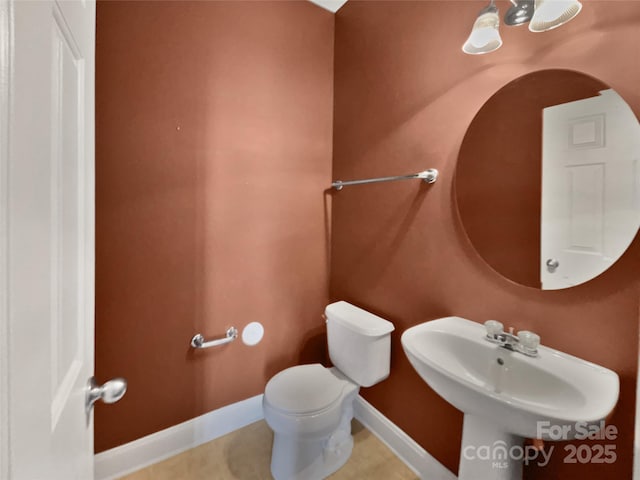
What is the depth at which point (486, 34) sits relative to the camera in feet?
3.09

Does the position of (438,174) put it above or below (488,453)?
above

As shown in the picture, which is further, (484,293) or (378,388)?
(378,388)

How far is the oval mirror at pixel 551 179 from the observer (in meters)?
0.81

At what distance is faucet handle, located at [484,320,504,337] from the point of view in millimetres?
990

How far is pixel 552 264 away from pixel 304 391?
1.14 m

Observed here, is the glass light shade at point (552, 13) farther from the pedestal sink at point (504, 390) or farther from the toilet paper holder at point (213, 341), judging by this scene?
Result: the toilet paper holder at point (213, 341)

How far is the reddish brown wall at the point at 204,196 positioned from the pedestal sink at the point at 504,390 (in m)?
0.96

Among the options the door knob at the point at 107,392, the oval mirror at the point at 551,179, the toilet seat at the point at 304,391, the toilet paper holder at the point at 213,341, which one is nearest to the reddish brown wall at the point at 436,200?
the oval mirror at the point at 551,179

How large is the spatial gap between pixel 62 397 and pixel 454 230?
4.24 ft

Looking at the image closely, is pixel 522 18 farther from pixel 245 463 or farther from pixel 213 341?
pixel 245 463

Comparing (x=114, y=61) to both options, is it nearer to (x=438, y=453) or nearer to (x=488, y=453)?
(x=488, y=453)

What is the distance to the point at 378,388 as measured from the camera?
161 cm

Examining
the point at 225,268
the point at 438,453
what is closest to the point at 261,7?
the point at 225,268

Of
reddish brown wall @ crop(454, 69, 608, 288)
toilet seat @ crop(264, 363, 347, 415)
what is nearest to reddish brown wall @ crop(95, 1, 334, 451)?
toilet seat @ crop(264, 363, 347, 415)
